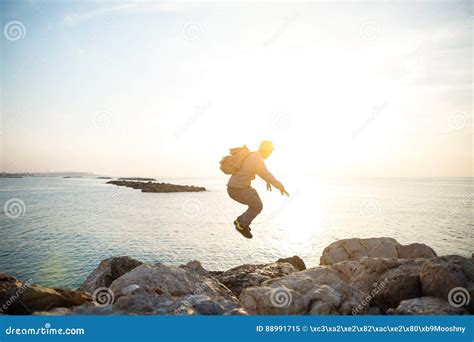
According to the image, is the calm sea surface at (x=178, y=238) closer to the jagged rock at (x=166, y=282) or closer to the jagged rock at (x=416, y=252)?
the jagged rock at (x=416, y=252)

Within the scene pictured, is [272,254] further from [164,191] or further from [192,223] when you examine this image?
[164,191]

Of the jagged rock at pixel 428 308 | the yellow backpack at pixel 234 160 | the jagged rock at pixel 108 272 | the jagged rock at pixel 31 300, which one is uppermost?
the yellow backpack at pixel 234 160

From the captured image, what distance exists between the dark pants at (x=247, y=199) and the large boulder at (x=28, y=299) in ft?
13.7

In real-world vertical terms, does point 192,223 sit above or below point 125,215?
below

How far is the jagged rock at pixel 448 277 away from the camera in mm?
8211

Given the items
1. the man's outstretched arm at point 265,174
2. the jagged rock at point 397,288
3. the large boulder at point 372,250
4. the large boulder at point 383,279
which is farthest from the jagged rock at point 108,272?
the large boulder at point 372,250

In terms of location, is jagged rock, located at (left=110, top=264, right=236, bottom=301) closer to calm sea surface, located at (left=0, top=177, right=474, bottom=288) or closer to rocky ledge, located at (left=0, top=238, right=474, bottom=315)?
rocky ledge, located at (left=0, top=238, right=474, bottom=315)

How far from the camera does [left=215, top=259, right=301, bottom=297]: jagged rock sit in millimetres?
11173

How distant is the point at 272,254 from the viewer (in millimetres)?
33531

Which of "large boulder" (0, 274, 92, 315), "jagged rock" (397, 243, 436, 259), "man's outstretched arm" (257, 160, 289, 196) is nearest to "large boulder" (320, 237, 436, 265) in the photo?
"jagged rock" (397, 243, 436, 259)

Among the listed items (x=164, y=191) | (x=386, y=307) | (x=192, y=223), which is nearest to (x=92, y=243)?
(x=192, y=223)

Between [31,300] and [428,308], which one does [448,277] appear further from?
[31,300]

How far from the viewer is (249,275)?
1176 centimetres

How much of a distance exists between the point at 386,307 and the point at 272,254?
24.9m
